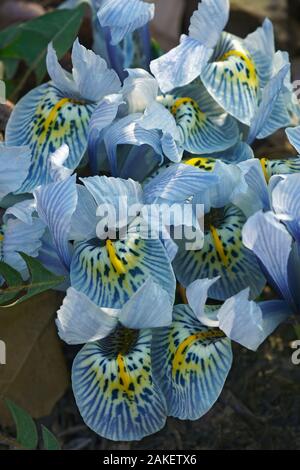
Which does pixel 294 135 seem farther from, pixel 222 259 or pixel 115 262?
pixel 115 262

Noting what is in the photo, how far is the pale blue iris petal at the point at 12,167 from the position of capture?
162 centimetres

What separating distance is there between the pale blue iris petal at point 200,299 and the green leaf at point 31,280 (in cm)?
25

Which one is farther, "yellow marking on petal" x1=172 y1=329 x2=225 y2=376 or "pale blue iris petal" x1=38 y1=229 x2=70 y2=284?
"pale blue iris petal" x1=38 y1=229 x2=70 y2=284

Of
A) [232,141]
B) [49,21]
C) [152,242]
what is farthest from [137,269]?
[49,21]

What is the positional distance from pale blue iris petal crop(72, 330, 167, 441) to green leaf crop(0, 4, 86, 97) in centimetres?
90

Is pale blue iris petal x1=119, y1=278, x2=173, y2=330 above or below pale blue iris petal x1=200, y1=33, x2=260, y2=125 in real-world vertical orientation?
below

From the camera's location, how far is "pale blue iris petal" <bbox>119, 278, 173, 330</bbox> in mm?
1436

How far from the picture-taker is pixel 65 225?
1.51m

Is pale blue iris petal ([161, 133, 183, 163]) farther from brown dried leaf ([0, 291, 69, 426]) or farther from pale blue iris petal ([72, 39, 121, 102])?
brown dried leaf ([0, 291, 69, 426])

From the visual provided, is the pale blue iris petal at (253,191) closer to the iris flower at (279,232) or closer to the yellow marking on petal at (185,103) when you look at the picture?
the iris flower at (279,232)

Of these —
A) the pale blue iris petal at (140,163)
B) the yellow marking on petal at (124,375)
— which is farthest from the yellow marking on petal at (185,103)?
the yellow marking on petal at (124,375)

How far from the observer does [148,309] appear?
1.46m

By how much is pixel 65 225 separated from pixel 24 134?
1.17ft

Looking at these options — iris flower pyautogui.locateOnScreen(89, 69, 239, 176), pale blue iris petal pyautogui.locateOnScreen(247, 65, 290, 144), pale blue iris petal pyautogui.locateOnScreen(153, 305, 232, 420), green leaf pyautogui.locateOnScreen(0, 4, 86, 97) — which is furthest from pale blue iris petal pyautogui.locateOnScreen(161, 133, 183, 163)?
green leaf pyautogui.locateOnScreen(0, 4, 86, 97)
